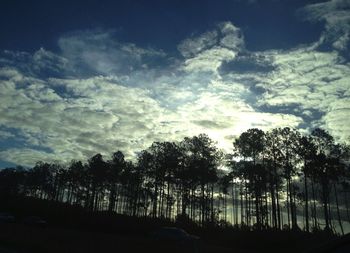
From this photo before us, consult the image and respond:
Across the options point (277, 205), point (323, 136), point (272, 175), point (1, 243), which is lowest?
point (1, 243)

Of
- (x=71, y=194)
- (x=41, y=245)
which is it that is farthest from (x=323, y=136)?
(x=71, y=194)

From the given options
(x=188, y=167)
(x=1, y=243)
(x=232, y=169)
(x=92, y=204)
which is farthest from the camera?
(x=92, y=204)

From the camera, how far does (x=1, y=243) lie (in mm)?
23641

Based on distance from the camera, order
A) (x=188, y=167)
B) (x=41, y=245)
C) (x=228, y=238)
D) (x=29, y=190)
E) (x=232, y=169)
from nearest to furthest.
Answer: (x=41, y=245), (x=228, y=238), (x=232, y=169), (x=188, y=167), (x=29, y=190)

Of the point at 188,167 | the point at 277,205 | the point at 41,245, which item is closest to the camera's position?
the point at 41,245

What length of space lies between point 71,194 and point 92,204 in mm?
22608

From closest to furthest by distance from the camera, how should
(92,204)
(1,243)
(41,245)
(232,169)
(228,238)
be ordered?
(41,245), (1,243), (228,238), (232,169), (92,204)

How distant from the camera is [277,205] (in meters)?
60.2

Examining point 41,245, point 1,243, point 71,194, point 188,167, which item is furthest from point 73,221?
point 71,194

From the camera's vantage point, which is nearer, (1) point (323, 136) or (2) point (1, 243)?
(2) point (1, 243)

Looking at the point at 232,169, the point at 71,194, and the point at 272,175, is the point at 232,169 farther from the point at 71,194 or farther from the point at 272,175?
the point at 71,194

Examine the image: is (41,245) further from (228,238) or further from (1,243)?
(228,238)

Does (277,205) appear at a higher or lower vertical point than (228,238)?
higher

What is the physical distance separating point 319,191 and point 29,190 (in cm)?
10864
